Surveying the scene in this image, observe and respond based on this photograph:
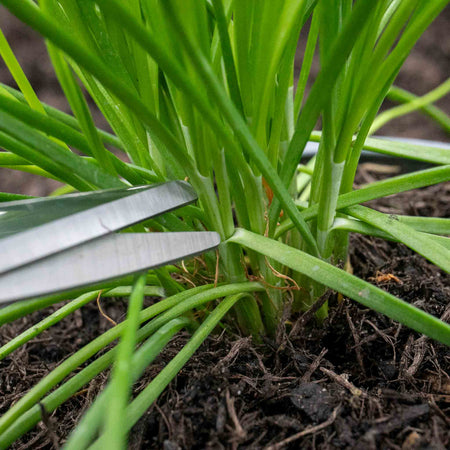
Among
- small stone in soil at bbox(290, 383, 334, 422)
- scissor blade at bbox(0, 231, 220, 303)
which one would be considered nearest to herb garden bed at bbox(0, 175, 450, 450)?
small stone in soil at bbox(290, 383, 334, 422)

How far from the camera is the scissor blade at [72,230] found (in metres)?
0.32

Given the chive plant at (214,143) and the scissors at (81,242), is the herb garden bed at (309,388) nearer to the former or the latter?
the chive plant at (214,143)

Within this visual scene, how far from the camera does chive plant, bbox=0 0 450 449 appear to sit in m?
0.34

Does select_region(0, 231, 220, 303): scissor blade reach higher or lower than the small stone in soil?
higher

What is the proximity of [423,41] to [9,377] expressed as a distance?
5.62ft

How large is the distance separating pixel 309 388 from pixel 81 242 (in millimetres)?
251

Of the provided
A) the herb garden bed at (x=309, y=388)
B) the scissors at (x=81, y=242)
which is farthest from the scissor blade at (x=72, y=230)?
the herb garden bed at (x=309, y=388)

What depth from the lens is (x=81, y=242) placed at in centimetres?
33

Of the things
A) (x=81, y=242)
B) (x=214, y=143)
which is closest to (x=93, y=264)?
(x=81, y=242)

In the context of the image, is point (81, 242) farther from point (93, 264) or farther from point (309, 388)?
point (309, 388)

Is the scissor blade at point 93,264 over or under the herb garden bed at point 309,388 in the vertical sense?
over

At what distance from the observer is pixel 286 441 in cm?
40

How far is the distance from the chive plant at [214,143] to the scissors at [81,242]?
0.09 feet

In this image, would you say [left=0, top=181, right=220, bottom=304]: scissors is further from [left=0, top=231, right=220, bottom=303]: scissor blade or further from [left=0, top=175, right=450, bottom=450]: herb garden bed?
[left=0, top=175, right=450, bottom=450]: herb garden bed
